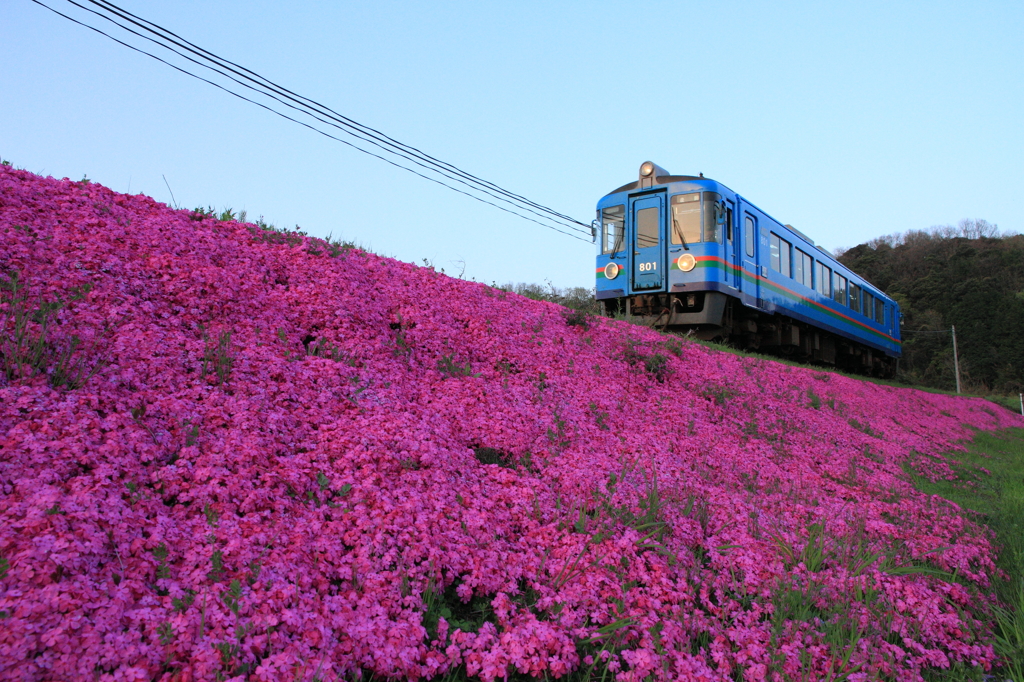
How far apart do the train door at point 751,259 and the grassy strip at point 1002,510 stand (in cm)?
553

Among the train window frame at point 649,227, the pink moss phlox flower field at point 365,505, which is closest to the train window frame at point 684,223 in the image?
the train window frame at point 649,227

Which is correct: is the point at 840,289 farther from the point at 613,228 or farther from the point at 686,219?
the point at 613,228

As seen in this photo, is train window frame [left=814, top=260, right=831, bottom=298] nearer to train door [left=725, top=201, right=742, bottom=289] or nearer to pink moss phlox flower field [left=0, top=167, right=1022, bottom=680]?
train door [left=725, top=201, right=742, bottom=289]

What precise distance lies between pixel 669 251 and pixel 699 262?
0.82m

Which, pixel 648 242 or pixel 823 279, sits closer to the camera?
pixel 648 242

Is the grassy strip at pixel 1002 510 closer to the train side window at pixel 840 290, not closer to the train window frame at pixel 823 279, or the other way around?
the train window frame at pixel 823 279

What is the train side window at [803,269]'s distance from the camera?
1922 centimetres

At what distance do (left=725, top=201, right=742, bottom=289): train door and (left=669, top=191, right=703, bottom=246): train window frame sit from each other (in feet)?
2.39

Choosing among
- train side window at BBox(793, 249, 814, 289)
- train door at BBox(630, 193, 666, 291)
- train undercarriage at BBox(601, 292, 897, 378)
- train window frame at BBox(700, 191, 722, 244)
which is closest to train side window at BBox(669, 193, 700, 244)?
train window frame at BBox(700, 191, 722, 244)

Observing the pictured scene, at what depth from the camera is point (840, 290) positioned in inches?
922

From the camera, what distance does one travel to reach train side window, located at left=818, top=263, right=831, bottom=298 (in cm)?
2120

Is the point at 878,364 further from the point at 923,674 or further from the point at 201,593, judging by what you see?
the point at 201,593

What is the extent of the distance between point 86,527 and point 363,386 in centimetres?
232

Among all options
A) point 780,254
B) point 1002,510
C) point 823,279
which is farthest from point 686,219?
point 1002,510
